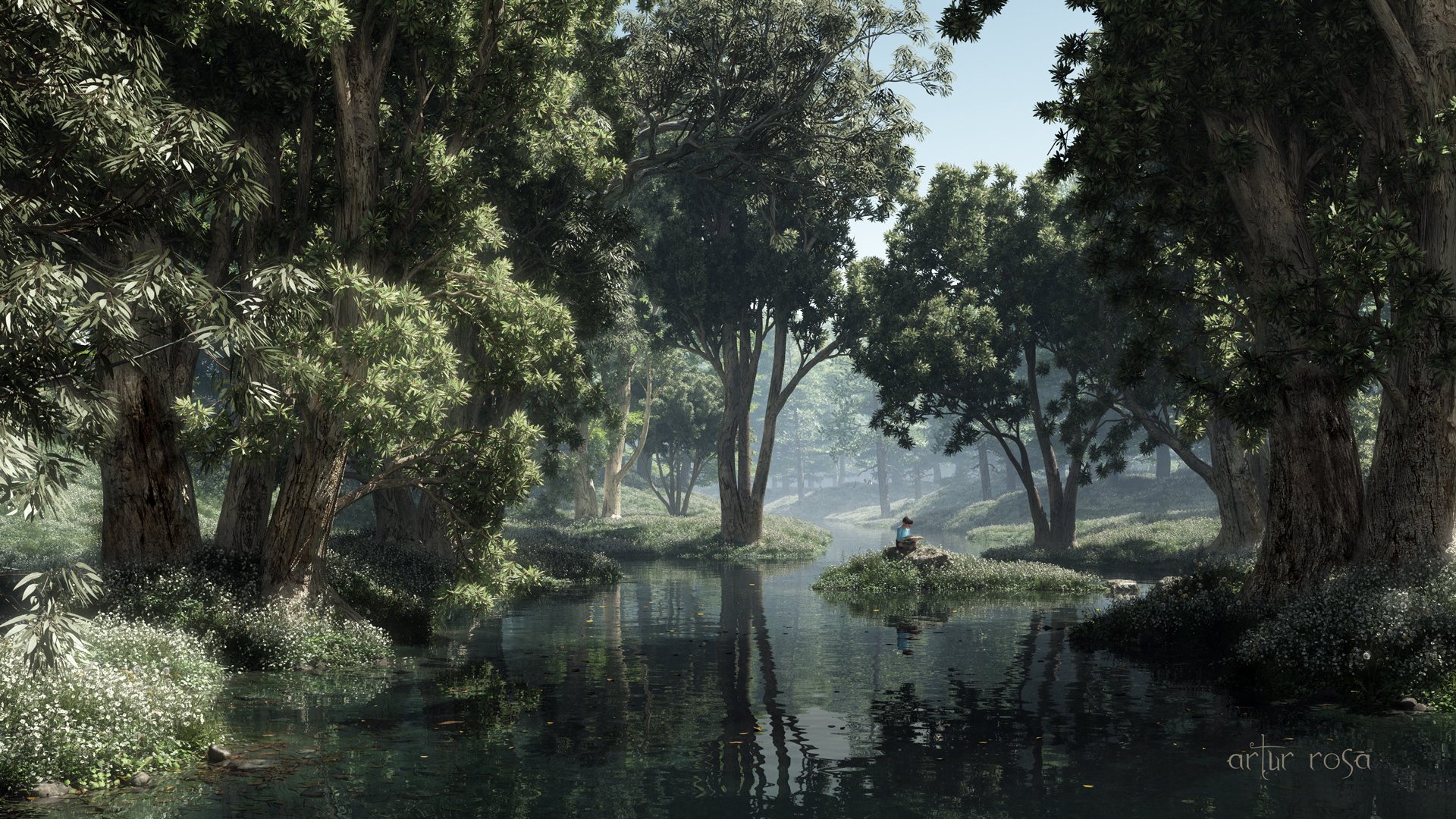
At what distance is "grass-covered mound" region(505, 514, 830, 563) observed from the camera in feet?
163

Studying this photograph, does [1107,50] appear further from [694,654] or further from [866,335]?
[866,335]

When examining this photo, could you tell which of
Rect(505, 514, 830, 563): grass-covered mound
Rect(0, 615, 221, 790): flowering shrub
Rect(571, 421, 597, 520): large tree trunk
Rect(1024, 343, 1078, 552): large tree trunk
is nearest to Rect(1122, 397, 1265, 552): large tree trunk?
Rect(1024, 343, 1078, 552): large tree trunk

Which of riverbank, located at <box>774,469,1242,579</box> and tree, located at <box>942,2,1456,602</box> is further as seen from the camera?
riverbank, located at <box>774,469,1242,579</box>

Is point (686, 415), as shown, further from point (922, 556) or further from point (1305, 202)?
point (1305, 202)

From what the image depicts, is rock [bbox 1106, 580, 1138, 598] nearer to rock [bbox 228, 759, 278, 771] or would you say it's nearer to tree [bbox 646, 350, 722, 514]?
rock [bbox 228, 759, 278, 771]

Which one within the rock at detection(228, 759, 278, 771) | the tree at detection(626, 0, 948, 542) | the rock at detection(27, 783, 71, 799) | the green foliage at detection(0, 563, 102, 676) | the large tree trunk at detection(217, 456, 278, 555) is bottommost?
the rock at detection(228, 759, 278, 771)

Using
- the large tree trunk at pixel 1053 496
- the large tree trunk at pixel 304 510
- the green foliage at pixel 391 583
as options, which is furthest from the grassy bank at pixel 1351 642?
the large tree trunk at pixel 1053 496

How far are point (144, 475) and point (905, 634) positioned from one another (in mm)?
14584

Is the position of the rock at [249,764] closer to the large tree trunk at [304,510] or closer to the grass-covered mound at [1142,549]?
the large tree trunk at [304,510]

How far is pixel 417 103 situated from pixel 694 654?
35.9ft

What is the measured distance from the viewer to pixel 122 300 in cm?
1187

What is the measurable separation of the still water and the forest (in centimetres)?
9

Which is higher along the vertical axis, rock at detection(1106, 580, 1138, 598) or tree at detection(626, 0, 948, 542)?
tree at detection(626, 0, 948, 542)

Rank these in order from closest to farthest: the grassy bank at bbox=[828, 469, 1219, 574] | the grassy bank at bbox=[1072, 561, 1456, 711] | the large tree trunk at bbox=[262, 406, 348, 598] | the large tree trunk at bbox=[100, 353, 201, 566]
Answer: the grassy bank at bbox=[1072, 561, 1456, 711], the large tree trunk at bbox=[262, 406, 348, 598], the large tree trunk at bbox=[100, 353, 201, 566], the grassy bank at bbox=[828, 469, 1219, 574]
